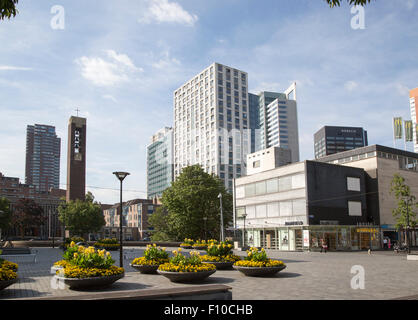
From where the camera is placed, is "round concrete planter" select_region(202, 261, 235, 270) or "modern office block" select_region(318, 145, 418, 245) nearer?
"round concrete planter" select_region(202, 261, 235, 270)

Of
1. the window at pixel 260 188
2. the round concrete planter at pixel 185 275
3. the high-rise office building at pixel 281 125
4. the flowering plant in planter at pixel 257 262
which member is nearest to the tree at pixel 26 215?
the window at pixel 260 188

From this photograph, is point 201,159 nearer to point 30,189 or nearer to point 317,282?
point 30,189

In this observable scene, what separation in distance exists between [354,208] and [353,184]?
353cm

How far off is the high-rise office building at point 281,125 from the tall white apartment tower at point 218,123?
37.7 meters

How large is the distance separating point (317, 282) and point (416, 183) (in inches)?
2263

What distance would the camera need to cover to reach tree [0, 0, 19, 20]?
26.0 feet

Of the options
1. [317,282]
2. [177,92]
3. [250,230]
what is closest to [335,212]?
[250,230]

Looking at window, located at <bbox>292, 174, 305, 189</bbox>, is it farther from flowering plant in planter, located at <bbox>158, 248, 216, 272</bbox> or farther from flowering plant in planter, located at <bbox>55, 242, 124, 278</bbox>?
flowering plant in planter, located at <bbox>55, 242, 124, 278</bbox>

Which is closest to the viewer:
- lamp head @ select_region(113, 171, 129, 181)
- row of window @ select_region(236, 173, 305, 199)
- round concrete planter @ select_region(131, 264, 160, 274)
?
round concrete planter @ select_region(131, 264, 160, 274)

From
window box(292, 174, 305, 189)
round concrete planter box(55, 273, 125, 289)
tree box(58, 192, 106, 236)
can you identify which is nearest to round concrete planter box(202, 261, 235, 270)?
round concrete planter box(55, 273, 125, 289)

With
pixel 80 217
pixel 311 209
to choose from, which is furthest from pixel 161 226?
pixel 311 209

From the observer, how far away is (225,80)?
140m

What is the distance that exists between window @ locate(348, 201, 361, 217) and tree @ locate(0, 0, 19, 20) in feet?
179

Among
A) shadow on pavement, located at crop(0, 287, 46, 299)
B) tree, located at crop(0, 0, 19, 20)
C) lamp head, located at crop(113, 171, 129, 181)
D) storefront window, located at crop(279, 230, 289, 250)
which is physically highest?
tree, located at crop(0, 0, 19, 20)
